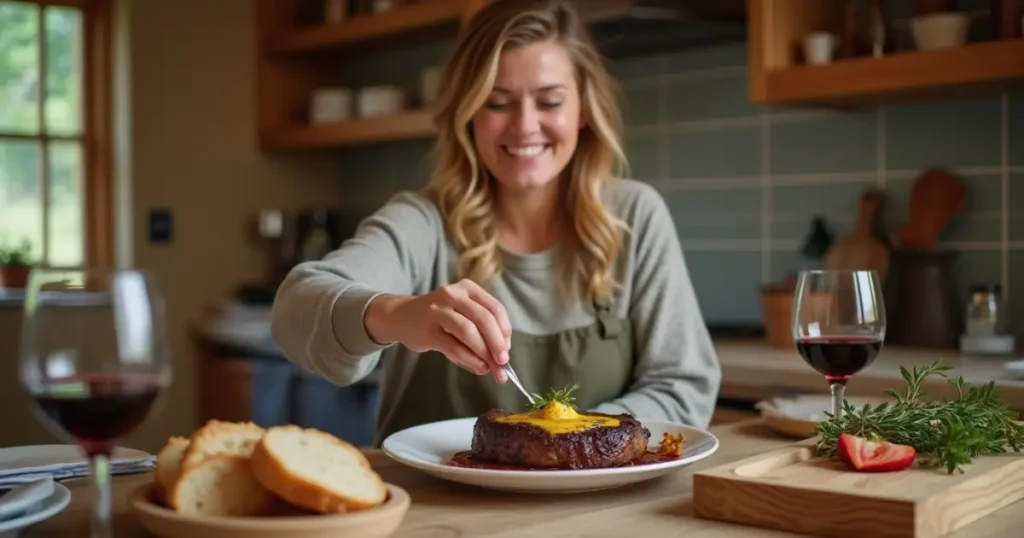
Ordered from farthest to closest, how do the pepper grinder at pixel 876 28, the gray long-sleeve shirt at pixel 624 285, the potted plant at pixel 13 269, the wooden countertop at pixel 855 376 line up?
1. the potted plant at pixel 13 269
2. the pepper grinder at pixel 876 28
3. the wooden countertop at pixel 855 376
4. the gray long-sleeve shirt at pixel 624 285

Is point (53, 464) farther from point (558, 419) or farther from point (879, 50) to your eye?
point (879, 50)

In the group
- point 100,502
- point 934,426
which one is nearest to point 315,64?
point 934,426

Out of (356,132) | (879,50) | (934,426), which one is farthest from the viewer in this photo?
(356,132)

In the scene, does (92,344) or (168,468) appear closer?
(92,344)

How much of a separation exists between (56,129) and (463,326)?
334 cm

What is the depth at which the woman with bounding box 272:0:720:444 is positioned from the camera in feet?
6.07

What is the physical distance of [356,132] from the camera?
391 cm

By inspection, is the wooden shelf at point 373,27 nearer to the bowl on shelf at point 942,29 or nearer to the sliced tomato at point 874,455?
the bowl on shelf at point 942,29

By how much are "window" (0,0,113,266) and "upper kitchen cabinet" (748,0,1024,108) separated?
251 centimetres

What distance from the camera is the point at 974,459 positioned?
117cm

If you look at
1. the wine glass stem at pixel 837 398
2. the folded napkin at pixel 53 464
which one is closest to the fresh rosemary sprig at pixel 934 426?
the wine glass stem at pixel 837 398

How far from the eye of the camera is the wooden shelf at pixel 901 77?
2299 mm

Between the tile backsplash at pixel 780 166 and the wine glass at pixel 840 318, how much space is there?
1498 millimetres

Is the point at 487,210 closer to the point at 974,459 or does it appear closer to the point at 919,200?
the point at 974,459
